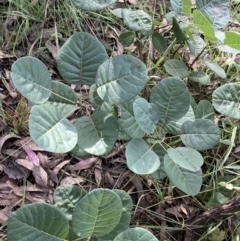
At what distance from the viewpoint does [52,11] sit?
69.9 inches

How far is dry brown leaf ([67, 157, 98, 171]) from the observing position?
5.06 ft

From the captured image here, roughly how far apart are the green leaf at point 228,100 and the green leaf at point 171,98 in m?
0.18

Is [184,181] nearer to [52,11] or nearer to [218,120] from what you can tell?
[218,120]

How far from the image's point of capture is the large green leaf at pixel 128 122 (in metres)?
1.25

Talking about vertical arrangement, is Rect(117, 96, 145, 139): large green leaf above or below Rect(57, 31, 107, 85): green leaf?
below

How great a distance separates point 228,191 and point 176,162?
1.22 feet

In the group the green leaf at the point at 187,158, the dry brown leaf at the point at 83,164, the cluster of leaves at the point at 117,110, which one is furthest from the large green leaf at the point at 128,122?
the dry brown leaf at the point at 83,164

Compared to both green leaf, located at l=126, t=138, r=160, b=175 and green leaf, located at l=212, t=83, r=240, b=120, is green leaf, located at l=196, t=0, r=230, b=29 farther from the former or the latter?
green leaf, located at l=126, t=138, r=160, b=175

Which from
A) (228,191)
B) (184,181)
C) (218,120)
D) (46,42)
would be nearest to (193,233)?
(228,191)

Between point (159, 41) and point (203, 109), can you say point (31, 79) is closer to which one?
point (159, 41)

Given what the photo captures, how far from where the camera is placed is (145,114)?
1.23 meters

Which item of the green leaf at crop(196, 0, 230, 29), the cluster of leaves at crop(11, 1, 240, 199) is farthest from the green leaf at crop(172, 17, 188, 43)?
the green leaf at crop(196, 0, 230, 29)

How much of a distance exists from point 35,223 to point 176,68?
0.81 metres

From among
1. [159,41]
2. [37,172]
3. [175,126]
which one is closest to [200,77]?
[159,41]
